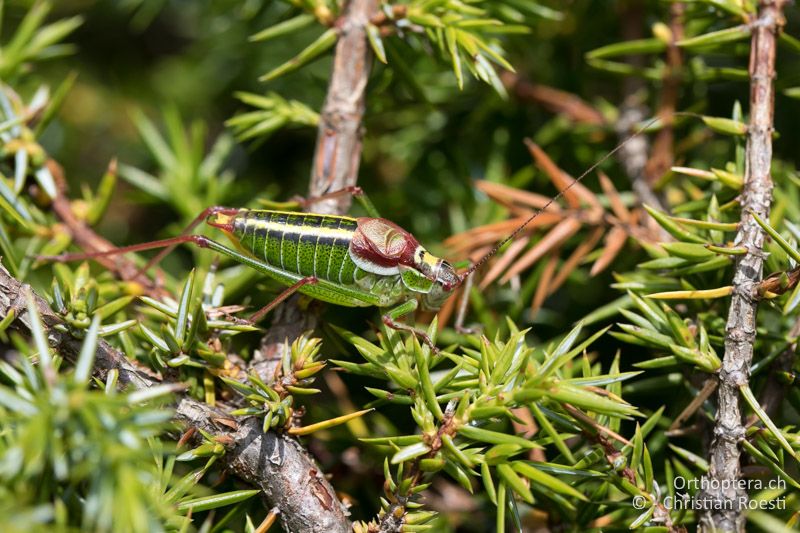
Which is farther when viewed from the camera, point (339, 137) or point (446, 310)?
point (446, 310)

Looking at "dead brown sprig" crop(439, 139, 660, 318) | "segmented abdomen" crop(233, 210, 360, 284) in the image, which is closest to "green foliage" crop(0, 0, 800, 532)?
"dead brown sprig" crop(439, 139, 660, 318)

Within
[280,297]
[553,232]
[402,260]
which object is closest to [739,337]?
[553,232]

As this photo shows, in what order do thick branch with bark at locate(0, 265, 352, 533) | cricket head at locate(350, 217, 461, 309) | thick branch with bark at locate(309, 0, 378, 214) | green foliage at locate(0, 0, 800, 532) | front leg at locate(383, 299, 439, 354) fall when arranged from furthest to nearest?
cricket head at locate(350, 217, 461, 309) → thick branch with bark at locate(309, 0, 378, 214) → front leg at locate(383, 299, 439, 354) → thick branch with bark at locate(0, 265, 352, 533) → green foliage at locate(0, 0, 800, 532)

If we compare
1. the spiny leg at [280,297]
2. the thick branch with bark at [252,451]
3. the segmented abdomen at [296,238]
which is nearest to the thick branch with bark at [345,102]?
the segmented abdomen at [296,238]

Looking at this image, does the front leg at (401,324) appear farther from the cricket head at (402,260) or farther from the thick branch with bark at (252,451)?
the thick branch with bark at (252,451)

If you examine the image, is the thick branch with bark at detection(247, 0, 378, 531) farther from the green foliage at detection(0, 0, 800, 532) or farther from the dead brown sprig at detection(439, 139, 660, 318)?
the dead brown sprig at detection(439, 139, 660, 318)

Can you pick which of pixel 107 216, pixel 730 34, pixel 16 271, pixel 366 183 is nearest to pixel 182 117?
pixel 107 216

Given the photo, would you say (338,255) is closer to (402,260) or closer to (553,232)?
(402,260)

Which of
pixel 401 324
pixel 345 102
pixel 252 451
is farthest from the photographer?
pixel 345 102
